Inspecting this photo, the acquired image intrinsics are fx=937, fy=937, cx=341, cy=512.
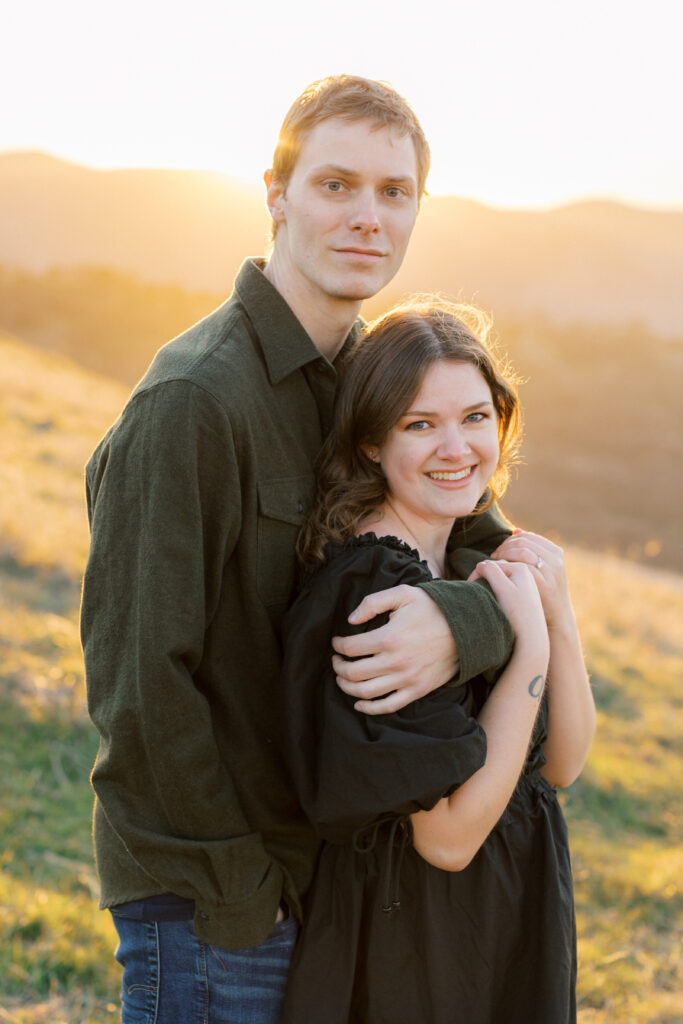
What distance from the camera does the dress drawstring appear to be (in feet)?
6.65

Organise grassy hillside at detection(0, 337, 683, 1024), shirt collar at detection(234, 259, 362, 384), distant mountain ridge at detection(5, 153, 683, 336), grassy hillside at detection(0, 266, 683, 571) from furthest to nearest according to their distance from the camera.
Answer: distant mountain ridge at detection(5, 153, 683, 336)
grassy hillside at detection(0, 266, 683, 571)
grassy hillside at detection(0, 337, 683, 1024)
shirt collar at detection(234, 259, 362, 384)

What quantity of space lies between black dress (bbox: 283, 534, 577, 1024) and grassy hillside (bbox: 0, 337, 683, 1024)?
164 cm

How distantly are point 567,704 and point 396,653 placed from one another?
0.69 meters

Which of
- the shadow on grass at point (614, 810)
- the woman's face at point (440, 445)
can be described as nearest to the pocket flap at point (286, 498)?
the woman's face at point (440, 445)

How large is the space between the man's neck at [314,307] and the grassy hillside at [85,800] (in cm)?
248

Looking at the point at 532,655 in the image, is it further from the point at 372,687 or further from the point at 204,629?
the point at 204,629

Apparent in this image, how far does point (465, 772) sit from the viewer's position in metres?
1.91

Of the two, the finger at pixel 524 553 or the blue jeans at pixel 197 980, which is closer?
the blue jeans at pixel 197 980

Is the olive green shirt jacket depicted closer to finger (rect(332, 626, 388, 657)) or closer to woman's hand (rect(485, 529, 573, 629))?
finger (rect(332, 626, 388, 657))

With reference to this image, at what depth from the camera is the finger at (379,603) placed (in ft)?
6.54

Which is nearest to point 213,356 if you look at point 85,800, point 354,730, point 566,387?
point 354,730

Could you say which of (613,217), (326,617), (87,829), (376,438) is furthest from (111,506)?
(613,217)

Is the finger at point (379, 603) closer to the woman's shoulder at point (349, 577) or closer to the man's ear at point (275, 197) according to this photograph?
the woman's shoulder at point (349, 577)

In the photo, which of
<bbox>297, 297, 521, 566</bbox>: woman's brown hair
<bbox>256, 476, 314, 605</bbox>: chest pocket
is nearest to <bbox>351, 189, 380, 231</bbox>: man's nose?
<bbox>297, 297, 521, 566</bbox>: woman's brown hair
